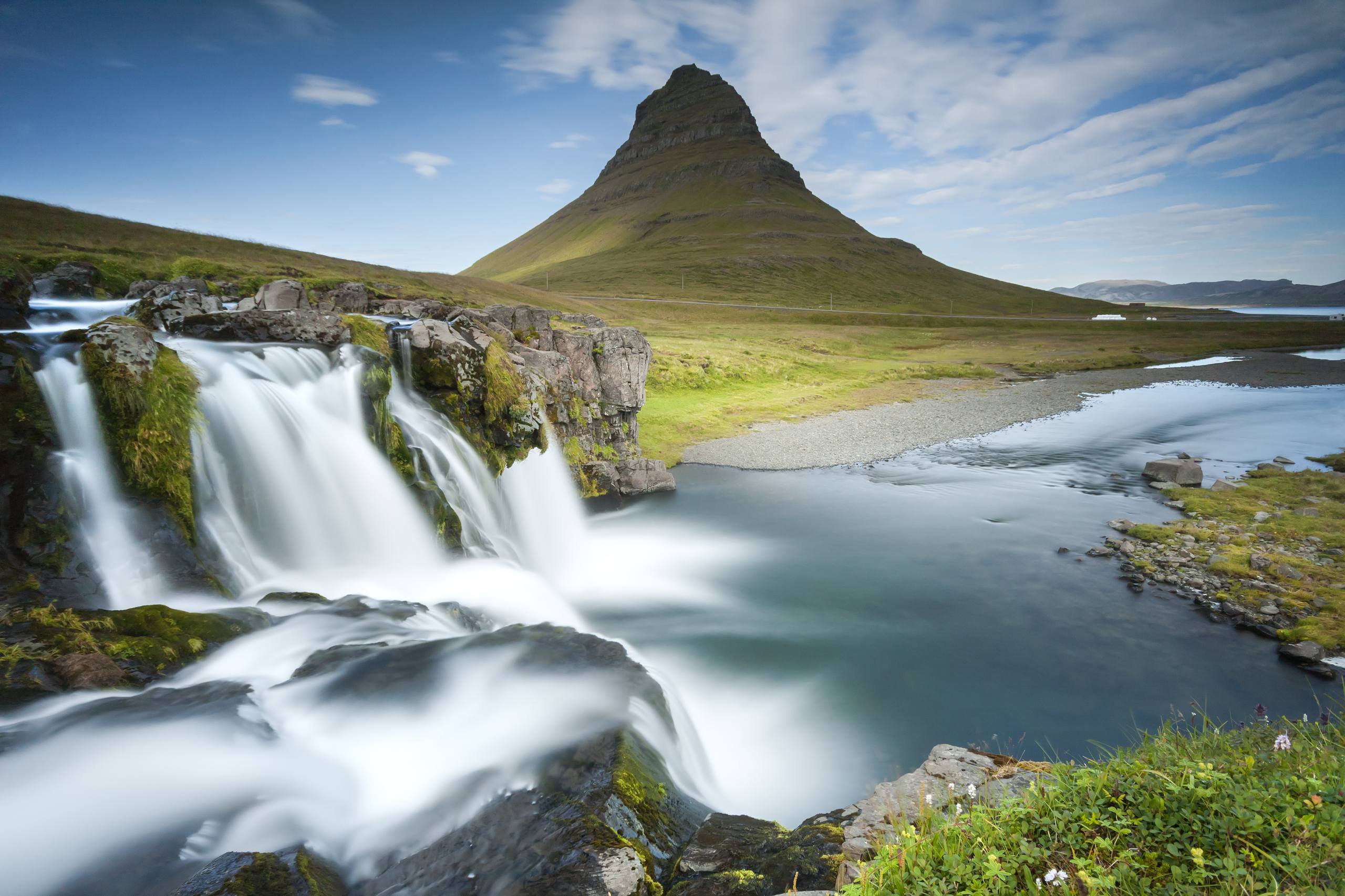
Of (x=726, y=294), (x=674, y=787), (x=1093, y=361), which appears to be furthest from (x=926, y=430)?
(x=726, y=294)

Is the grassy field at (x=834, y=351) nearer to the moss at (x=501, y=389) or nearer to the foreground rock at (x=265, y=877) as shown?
the moss at (x=501, y=389)

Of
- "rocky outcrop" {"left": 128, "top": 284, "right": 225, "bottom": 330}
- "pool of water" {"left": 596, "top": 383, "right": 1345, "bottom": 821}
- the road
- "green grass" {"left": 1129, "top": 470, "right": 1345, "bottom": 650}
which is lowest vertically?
"pool of water" {"left": 596, "top": 383, "right": 1345, "bottom": 821}

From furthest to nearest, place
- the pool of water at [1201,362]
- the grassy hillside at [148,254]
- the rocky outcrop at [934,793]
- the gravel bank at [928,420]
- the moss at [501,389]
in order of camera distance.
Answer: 1. the pool of water at [1201,362]
2. the grassy hillside at [148,254]
3. the gravel bank at [928,420]
4. the moss at [501,389]
5. the rocky outcrop at [934,793]

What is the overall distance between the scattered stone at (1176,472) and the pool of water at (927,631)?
1.19 metres

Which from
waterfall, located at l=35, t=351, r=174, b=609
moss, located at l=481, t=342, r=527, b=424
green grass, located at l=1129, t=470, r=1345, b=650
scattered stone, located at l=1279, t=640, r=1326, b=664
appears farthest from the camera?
moss, located at l=481, t=342, r=527, b=424

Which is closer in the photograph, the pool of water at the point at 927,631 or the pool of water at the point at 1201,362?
the pool of water at the point at 927,631

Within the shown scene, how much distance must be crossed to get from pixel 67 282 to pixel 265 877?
29.6 metres

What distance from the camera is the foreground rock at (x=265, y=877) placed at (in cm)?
505

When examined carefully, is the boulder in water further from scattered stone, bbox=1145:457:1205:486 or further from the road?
the road

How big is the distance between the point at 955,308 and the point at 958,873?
19739 cm

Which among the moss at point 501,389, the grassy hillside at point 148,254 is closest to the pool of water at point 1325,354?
the moss at point 501,389

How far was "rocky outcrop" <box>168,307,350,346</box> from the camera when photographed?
628 inches

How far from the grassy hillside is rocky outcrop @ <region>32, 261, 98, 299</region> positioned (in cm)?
98

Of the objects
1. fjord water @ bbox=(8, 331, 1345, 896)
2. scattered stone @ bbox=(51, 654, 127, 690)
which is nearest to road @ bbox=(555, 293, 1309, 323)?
fjord water @ bbox=(8, 331, 1345, 896)
